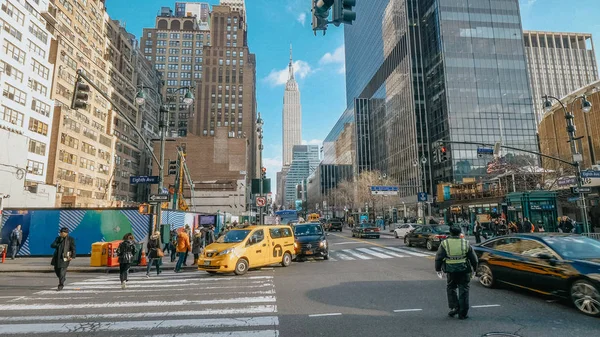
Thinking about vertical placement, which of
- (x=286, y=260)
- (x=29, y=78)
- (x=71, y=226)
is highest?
(x=29, y=78)

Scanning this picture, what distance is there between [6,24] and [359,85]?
99.9 metres

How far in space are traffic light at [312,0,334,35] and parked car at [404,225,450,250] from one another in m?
15.7

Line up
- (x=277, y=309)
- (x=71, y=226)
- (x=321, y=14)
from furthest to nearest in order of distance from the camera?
(x=71, y=226), (x=277, y=309), (x=321, y=14)

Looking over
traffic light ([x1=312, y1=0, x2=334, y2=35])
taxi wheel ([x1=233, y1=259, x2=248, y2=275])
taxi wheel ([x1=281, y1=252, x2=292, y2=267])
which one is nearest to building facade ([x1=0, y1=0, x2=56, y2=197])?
taxi wheel ([x1=281, y1=252, x2=292, y2=267])

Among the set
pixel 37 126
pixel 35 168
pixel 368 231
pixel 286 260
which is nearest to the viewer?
pixel 286 260

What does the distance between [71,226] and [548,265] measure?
2218cm

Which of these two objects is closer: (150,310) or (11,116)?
(150,310)

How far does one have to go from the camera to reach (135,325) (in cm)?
612

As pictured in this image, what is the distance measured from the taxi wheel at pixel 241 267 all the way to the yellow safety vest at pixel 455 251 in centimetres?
769

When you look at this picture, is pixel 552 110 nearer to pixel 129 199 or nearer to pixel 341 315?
pixel 341 315

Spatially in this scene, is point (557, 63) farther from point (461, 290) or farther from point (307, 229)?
point (461, 290)

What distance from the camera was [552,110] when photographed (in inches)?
2122

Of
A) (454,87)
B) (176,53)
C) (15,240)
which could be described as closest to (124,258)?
(15,240)

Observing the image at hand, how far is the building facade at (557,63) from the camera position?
130 m
